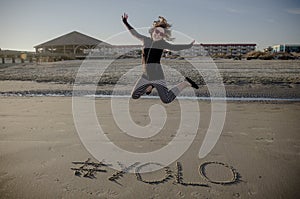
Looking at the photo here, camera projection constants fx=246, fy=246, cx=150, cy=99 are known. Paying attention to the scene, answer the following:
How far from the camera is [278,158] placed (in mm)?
4082

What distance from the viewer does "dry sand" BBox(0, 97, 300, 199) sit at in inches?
126

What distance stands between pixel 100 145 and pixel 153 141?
104 cm

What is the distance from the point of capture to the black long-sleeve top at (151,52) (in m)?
4.88

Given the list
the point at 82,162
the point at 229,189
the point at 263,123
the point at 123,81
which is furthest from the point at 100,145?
the point at 123,81

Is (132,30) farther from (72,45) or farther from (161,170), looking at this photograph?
(72,45)

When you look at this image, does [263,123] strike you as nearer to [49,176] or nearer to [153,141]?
[153,141]

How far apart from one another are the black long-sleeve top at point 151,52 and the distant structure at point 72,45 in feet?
115

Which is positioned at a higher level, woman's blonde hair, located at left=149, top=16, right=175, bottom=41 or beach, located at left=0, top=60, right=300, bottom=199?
woman's blonde hair, located at left=149, top=16, right=175, bottom=41

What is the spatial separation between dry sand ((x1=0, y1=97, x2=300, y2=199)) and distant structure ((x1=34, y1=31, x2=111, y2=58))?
3471 centimetres

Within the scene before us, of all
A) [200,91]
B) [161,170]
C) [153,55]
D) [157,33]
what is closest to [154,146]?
[161,170]

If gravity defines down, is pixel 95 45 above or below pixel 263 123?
above

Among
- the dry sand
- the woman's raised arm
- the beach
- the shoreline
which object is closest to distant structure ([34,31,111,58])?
the shoreline

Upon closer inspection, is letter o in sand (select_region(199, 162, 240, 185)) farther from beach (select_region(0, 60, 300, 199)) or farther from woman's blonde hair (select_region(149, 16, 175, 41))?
woman's blonde hair (select_region(149, 16, 175, 41))

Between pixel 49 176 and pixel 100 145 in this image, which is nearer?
pixel 49 176
